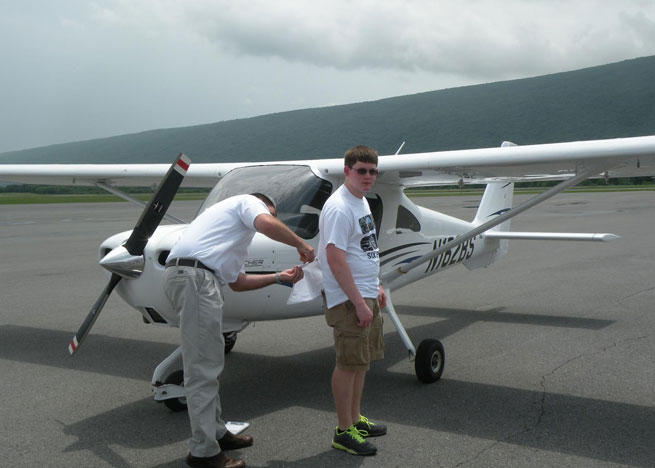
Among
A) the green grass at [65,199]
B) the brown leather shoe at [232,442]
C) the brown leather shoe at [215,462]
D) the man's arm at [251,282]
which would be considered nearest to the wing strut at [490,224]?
the man's arm at [251,282]

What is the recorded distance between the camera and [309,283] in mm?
3932

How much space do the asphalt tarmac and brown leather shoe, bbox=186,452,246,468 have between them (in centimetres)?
14

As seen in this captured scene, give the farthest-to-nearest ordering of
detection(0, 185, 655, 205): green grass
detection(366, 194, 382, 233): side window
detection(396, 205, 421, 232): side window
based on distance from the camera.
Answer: detection(0, 185, 655, 205): green grass < detection(396, 205, 421, 232): side window < detection(366, 194, 382, 233): side window

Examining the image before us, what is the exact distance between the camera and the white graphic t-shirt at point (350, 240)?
11.5 feet

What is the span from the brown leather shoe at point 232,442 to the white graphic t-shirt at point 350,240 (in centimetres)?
99

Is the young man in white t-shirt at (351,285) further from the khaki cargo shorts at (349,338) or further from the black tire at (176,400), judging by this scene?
the black tire at (176,400)

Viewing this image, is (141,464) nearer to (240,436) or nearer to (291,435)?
(240,436)

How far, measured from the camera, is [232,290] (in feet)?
13.9

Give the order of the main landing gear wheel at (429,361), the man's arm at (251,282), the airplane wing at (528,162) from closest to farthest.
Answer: the man's arm at (251,282) → the airplane wing at (528,162) → the main landing gear wheel at (429,361)

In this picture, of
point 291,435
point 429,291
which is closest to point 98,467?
point 291,435

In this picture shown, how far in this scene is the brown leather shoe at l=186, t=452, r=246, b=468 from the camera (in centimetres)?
337

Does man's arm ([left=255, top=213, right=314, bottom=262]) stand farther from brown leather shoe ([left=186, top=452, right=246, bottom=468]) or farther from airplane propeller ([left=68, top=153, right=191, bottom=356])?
brown leather shoe ([left=186, top=452, right=246, bottom=468])

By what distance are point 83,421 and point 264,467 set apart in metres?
1.52

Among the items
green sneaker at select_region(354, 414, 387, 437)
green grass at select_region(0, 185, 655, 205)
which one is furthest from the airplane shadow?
green grass at select_region(0, 185, 655, 205)
